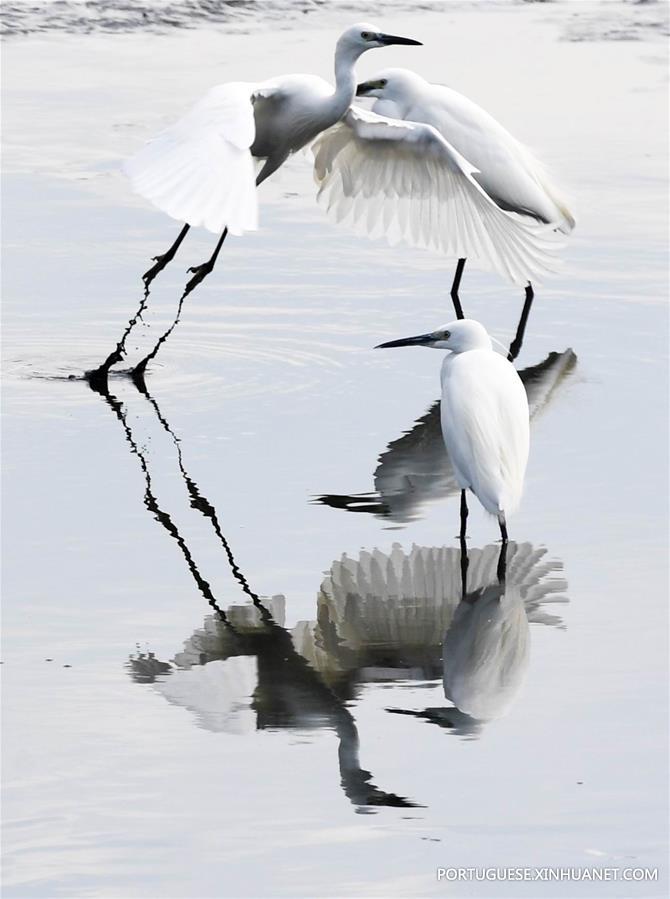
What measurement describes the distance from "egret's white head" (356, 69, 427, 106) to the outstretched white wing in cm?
256

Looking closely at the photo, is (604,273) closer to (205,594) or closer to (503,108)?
(503,108)

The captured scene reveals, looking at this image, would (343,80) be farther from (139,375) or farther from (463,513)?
(463,513)

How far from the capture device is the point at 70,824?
15.2 feet

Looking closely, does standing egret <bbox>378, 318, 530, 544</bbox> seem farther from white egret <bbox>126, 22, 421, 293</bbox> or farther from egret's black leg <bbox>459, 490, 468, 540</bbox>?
white egret <bbox>126, 22, 421, 293</bbox>

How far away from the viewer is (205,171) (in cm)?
729

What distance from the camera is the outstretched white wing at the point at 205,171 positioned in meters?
7.02

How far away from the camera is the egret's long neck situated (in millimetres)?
9070

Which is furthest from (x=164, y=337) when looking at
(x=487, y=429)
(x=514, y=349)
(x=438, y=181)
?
(x=487, y=429)

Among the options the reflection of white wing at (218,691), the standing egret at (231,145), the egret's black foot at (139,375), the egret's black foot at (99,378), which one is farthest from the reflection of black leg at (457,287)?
the reflection of white wing at (218,691)

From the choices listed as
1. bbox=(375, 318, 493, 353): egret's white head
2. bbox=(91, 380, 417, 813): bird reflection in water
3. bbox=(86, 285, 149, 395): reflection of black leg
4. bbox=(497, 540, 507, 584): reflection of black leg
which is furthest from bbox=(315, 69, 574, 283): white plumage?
bbox=(91, 380, 417, 813): bird reflection in water

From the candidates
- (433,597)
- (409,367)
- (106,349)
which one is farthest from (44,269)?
(433,597)

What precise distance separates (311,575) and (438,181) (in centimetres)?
351

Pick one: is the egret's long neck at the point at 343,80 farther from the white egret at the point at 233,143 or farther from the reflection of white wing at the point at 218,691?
the reflection of white wing at the point at 218,691

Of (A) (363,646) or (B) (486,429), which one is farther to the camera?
(B) (486,429)
